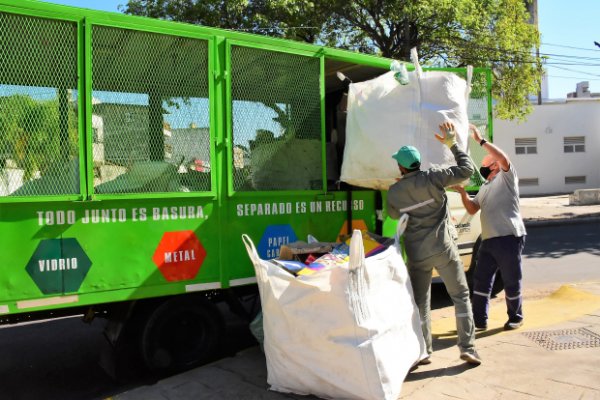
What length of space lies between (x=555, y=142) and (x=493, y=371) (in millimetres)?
27924

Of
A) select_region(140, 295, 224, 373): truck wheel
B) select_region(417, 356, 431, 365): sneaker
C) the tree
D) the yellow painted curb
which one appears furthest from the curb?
select_region(140, 295, 224, 373): truck wheel

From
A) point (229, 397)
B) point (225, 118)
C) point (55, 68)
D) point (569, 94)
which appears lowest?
point (229, 397)

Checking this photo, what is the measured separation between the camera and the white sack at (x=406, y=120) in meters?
4.54

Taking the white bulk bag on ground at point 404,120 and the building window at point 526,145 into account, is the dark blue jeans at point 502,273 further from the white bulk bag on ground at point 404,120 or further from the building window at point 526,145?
the building window at point 526,145

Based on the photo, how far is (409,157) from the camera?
4129mm

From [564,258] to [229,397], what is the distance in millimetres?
8381

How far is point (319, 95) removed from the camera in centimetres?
506

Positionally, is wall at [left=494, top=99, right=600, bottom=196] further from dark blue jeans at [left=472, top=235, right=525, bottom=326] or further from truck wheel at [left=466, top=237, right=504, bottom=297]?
dark blue jeans at [left=472, top=235, right=525, bottom=326]

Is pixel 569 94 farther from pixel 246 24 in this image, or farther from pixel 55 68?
pixel 55 68

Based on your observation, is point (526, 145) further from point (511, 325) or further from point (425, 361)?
point (425, 361)

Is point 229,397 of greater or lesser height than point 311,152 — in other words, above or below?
below

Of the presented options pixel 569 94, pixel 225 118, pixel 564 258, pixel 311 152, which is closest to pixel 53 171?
pixel 225 118

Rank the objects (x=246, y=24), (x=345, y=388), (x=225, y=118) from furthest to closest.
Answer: (x=246, y=24), (x=225, y=118), (x=345, y=388)

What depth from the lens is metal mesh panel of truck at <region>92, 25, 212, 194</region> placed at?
3.99m
